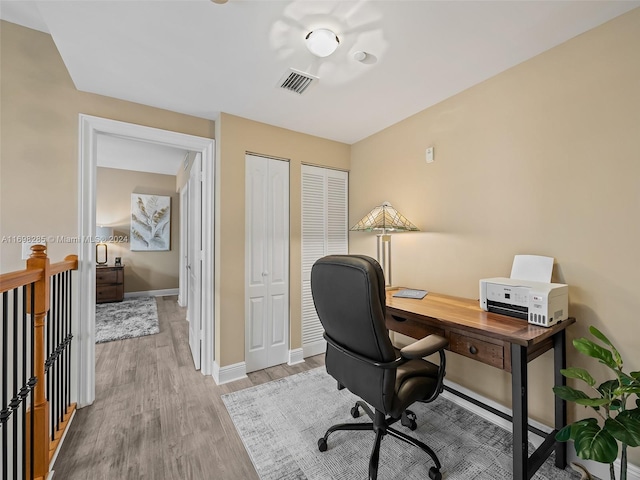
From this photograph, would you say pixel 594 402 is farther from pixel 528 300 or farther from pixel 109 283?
pixel 109 283

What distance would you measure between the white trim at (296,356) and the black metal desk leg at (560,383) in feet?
6.89

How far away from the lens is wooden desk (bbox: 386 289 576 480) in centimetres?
131

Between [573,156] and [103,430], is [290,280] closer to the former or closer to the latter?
[103,430]

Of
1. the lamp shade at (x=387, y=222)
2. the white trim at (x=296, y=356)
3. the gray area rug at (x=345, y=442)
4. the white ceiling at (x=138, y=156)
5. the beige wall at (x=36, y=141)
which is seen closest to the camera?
the gray area rug at (x=345, y=442)

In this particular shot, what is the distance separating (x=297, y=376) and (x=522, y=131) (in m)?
2.70

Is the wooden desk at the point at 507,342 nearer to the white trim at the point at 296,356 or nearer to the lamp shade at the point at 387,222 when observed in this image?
the lamp shade at the point at 387,222

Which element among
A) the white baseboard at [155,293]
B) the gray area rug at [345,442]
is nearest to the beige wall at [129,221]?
the white baseboard at [155,293]

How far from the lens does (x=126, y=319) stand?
4352 millimetres

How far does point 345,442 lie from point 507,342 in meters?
1.17

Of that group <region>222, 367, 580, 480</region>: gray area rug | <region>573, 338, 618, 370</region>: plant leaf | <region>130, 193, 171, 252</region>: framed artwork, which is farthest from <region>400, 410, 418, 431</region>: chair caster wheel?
<region>130, 193, 171, 252</region>: framed artwork

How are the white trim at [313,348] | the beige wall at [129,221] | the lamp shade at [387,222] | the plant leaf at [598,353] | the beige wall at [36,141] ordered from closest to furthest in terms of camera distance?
the plant leaf at [598,353] < the beige wall at [36,141] < the lamp shade at [387,222] < the white trim at [313,348] < the beige wall at [129,221]

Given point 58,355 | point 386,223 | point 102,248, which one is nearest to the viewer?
point 58,355

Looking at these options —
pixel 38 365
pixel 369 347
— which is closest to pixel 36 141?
pixel 38 365

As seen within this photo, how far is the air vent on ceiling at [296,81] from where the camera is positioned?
1.96 metres
